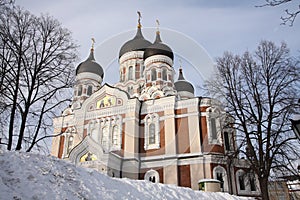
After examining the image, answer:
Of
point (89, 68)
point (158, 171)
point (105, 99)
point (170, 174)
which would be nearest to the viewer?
point (170, 174)

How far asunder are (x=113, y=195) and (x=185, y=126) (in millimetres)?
13827

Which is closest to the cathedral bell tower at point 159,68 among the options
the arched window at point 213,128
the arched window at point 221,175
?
the arched window at point 213,128

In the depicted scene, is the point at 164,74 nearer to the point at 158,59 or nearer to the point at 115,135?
the point at 158,59

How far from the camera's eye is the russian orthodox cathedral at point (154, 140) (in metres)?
19.3

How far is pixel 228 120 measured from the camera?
14578 mm

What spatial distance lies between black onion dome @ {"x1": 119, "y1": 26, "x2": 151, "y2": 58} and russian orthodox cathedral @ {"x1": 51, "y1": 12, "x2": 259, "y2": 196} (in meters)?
6.60

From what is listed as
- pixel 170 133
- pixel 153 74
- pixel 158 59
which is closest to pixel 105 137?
pixel 170 133

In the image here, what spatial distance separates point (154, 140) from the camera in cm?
2120

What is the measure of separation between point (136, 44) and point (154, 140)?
1290 cm

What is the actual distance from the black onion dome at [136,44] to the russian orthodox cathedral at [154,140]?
6600 mm

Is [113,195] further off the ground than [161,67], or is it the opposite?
[161,67]

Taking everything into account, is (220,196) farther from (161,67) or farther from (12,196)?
(161,67)

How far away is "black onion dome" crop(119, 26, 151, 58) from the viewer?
30.2 meters

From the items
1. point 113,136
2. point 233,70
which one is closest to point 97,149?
point 113,136
